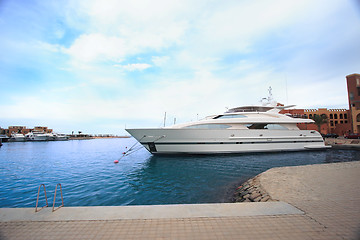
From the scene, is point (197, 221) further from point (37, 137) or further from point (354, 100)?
point (37, 137)

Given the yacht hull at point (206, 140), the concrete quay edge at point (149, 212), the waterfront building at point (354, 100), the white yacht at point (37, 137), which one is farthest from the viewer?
the white yacht at point (37, 137)

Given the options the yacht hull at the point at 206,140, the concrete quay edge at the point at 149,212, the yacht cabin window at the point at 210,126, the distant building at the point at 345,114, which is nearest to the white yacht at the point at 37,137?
the yacht hull at the point at 206,140

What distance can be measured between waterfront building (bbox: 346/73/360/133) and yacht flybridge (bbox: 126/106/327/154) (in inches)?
869

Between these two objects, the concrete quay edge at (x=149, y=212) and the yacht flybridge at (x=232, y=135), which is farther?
the yacht flybridge at (x=232, y=135)

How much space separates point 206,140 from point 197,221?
13.7 meters

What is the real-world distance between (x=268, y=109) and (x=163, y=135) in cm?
1471

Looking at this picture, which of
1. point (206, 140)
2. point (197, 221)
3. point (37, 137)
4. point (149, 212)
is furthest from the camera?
point (37, 137)

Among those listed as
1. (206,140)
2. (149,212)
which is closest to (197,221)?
(149,212)

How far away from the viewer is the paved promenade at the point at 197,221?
2.70 meters

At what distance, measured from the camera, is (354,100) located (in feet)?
108

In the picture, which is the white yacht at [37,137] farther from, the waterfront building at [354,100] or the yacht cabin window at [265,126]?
the waterfront building at [354,100]

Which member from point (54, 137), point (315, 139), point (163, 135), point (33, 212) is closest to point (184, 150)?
point (163, 135)

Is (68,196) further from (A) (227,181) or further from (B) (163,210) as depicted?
(A) (227,181)

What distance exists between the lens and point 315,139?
68.5 ft
